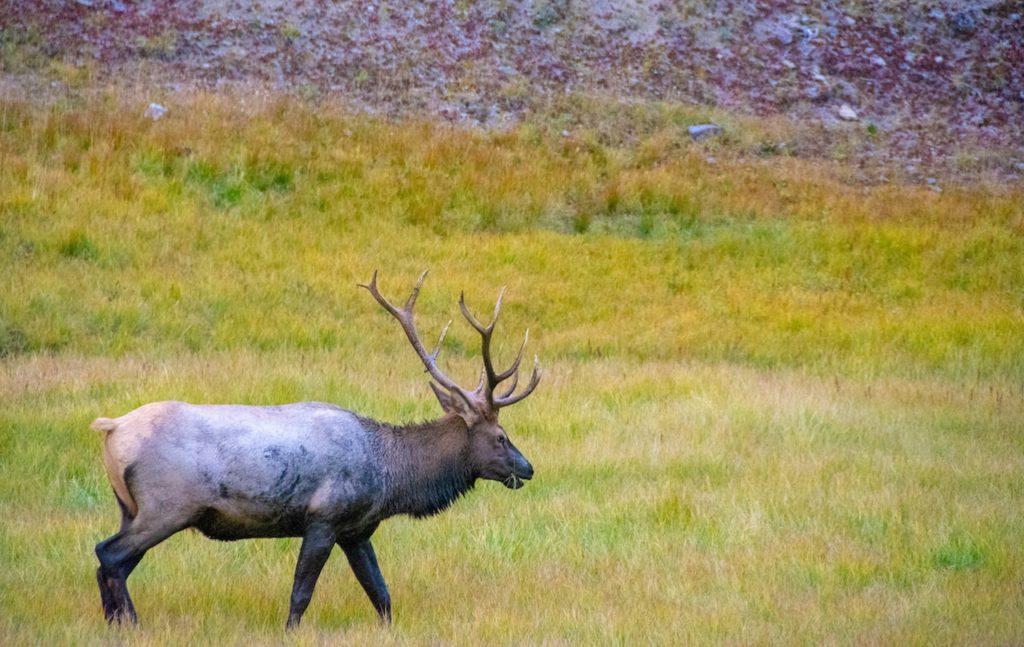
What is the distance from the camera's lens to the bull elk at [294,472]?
655 cm

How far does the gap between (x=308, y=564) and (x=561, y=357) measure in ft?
26.6

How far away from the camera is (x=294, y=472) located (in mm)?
6820

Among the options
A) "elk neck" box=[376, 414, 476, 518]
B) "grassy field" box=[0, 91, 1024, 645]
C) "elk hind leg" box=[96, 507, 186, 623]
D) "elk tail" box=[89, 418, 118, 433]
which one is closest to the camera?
"elk hind leg" box=[96, 507, 186, 623]

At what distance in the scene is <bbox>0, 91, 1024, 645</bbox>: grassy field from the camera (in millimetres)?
7527

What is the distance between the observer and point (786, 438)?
11.4m

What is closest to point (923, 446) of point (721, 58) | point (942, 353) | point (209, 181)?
point (942, 353)

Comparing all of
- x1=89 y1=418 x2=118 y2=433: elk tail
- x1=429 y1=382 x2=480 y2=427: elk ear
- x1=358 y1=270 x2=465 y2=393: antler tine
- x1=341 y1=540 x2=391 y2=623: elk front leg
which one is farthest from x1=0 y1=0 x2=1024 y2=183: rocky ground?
x1=89 y1=418 x2=118 y2=433: elk tail

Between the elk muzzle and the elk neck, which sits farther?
the elk muzzle

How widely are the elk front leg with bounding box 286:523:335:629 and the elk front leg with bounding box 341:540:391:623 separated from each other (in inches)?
14.1

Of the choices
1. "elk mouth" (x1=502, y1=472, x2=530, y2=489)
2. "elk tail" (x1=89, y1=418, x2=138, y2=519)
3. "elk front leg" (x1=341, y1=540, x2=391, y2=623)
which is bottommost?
"elk front leg" (x1=341, y1=540, x2=391, y2=623)

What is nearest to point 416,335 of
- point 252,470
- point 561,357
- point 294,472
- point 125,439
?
point 294,472

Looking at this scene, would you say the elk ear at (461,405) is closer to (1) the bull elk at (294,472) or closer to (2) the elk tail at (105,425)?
(1) the bull elk at (294,472)

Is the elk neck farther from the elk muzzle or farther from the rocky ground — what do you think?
the rocky ground

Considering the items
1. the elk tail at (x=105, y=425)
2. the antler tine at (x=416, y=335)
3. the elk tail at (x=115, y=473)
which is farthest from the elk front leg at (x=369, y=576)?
the elk tail at (x=105, y=425)
